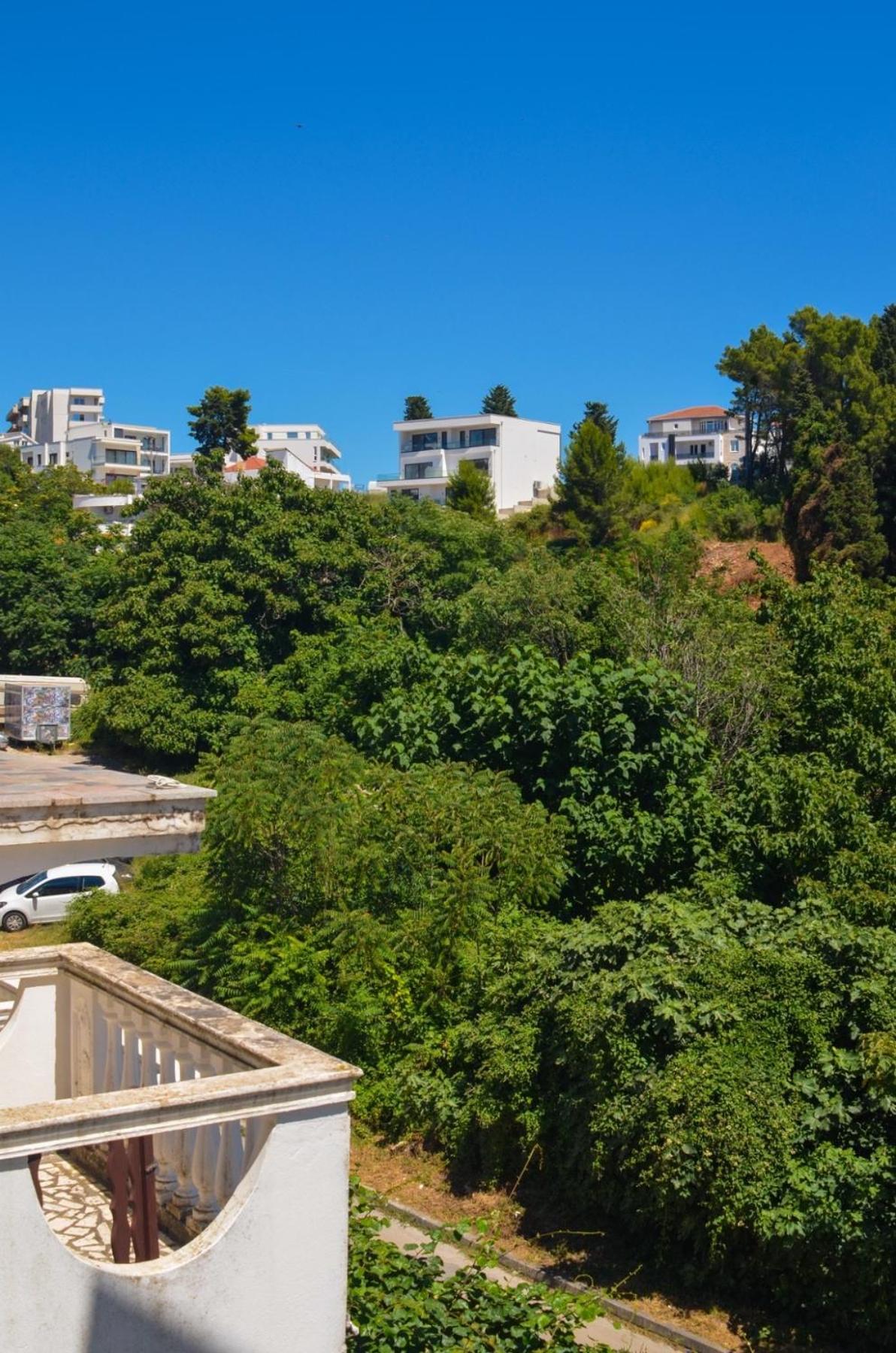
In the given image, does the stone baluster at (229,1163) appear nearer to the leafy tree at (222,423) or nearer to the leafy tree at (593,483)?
the leafy tree at (593,483)

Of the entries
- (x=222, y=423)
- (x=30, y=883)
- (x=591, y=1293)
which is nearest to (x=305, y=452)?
(x=222, y=423)

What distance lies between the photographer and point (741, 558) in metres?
39.4

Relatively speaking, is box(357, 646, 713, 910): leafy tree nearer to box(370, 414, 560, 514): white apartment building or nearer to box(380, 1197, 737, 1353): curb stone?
box(380, 1197, 737, 1353): curb stone

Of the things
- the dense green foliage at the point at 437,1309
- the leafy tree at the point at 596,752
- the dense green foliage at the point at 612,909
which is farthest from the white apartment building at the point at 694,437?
the dense green foliage at the point at 437,1309

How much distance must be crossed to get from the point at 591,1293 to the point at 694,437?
244 feet

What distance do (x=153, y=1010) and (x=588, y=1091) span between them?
18.8ft

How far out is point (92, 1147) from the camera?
5727 millimetres

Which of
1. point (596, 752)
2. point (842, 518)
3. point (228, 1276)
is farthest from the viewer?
point (842, 518)

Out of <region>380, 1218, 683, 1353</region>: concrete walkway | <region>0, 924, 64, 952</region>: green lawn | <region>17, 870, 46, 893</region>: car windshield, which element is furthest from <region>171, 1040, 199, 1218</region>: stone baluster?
<region>17, 870, 46, 893</region>: car windshield

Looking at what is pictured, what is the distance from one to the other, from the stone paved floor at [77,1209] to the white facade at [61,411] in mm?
99375

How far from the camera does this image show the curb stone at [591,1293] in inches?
343

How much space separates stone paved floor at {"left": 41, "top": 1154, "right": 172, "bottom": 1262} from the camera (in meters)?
5.16

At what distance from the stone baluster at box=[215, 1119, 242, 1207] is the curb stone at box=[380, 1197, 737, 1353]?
3.41 meters

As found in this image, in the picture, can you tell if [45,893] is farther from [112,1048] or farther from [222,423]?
[222,423]
